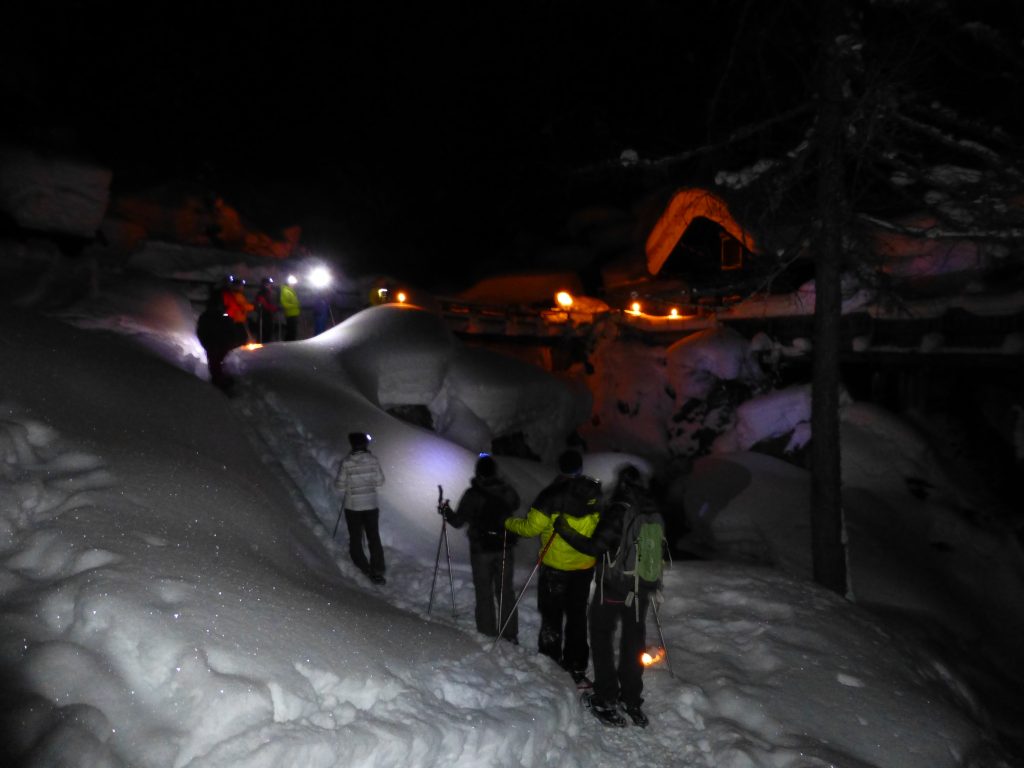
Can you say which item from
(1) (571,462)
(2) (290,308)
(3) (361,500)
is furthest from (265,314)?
(1) (571,462)

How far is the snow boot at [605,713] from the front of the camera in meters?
4.73

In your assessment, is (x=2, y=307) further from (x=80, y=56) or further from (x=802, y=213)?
(x=80, y=56)

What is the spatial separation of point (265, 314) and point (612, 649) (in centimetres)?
1333

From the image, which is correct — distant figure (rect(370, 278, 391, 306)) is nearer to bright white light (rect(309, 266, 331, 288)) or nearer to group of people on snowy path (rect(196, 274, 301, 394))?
bright white light (rect(309, 266, 331, 288))

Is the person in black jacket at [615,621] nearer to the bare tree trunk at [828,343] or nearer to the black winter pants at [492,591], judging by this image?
the black winter pants at [492,591]

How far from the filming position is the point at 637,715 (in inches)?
190

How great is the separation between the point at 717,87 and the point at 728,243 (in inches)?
592

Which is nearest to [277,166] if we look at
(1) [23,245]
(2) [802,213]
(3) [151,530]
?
(1) [23,245]

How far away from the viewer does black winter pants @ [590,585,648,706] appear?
492 cm

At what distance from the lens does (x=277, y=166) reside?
27.4 m

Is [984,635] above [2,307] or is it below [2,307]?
below

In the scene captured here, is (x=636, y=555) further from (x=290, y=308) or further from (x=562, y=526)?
(x=290, y=308)

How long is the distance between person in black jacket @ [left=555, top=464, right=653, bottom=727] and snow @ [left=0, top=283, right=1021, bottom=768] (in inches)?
10.9

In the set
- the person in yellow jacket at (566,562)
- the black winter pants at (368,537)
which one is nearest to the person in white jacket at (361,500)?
the black winter pants at (368,537)
